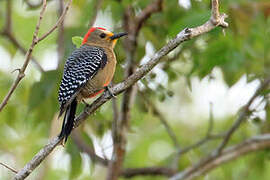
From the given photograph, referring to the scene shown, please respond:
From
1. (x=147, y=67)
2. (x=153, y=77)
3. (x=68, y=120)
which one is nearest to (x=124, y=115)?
(x=153, y=77)

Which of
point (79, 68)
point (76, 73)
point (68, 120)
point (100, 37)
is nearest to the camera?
point (68, 120)

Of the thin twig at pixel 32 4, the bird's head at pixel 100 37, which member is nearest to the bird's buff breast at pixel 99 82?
the bird's head at pixel 100 37

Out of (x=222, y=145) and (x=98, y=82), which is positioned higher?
(x=98, y=82)

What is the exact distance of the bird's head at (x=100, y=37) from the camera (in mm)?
6050

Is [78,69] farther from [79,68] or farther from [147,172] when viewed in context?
[147,172]

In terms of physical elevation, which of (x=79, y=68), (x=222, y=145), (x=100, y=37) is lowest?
(x=222, y=145)

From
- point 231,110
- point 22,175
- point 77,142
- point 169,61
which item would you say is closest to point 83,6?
point 169,61

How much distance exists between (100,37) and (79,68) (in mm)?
1065

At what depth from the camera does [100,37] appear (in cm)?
620

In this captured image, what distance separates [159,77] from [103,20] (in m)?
1.65

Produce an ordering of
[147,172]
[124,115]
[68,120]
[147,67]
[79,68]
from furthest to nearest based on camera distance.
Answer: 1. [147,172]
2. [124,115]
3. [79,68]
4. [68,120]
5. [147,67]

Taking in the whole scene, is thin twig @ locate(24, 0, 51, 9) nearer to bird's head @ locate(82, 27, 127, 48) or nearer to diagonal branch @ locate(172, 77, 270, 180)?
bird's head @ locate(82, 27, 127, 48)

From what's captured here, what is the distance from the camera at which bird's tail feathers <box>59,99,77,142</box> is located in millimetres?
4172

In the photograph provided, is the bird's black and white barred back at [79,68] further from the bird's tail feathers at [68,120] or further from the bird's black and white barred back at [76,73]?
the bird's tail feathers at [68,120]
